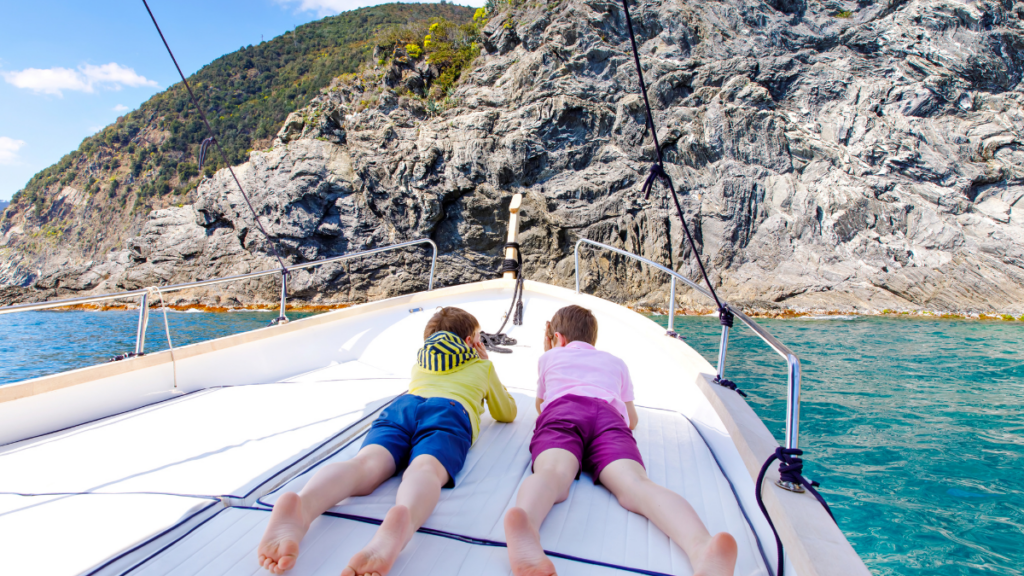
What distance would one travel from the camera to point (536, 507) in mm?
1040

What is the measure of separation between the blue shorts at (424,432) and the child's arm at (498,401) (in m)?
0.26

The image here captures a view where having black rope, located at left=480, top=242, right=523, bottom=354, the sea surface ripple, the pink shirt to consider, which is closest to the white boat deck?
the pink shirt

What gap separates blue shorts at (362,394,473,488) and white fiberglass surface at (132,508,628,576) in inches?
9.1

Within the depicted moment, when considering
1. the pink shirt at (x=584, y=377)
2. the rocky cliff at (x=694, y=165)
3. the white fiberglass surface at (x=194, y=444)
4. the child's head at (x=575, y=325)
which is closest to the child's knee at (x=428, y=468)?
the pink shirt at (x=584, y=377)

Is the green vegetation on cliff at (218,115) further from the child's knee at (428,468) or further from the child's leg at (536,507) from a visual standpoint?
the child's leg at (536,507)

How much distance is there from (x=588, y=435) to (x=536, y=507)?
0.35 meters

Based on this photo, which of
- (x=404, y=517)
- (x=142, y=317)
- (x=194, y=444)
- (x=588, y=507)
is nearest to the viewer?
(x=404, y=517)

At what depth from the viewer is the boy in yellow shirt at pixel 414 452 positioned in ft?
2.93

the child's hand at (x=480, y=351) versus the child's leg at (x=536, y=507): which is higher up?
the child's hand at (x=480, y=351)

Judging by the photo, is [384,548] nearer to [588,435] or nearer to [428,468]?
[428,468]

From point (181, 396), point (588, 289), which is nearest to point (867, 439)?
point (181, 396)

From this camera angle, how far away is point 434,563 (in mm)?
953

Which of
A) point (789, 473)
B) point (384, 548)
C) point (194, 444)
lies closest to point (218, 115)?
point (194, 444)

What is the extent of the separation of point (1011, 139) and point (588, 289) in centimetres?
1536
